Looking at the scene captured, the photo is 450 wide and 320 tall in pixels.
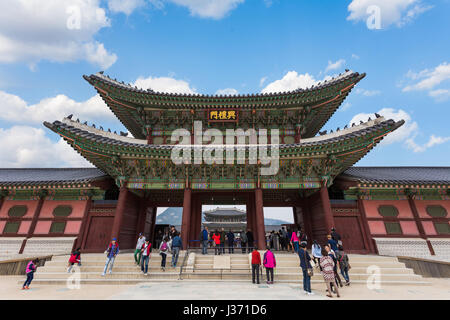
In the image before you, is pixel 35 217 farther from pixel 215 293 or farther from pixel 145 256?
pixel 215 293

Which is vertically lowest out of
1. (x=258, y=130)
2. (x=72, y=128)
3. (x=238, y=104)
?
(x=72, y=128)

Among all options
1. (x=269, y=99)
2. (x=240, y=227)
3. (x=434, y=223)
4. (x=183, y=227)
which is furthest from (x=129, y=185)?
(x=240, y=227)

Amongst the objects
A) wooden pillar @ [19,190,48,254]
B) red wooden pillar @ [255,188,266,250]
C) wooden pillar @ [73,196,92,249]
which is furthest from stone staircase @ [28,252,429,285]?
A: wooden pillar @ [19,190,48,254]

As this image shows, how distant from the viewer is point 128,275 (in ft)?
30.7

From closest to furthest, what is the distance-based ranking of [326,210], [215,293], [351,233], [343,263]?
[215,293]
[343,263]
[326,210]
[351,233]

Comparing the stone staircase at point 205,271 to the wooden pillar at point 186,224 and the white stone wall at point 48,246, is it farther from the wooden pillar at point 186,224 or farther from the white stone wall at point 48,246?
the white stone wall at point 48,246

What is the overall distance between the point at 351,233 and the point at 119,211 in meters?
14.4

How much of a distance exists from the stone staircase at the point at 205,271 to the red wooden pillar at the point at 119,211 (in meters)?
1.60

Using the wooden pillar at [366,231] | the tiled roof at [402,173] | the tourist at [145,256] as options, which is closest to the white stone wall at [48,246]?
the tourist at [145,256]

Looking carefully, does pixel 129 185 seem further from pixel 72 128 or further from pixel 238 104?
pixel 238 104

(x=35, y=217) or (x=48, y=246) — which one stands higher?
(x=35, y=217)

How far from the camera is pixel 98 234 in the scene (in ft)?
44.5

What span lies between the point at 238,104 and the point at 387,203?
1183 centimetres

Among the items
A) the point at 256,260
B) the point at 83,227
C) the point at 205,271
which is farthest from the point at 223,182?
the point at 83,227
